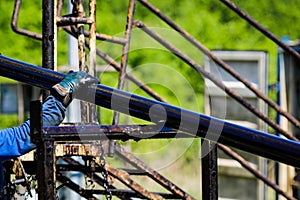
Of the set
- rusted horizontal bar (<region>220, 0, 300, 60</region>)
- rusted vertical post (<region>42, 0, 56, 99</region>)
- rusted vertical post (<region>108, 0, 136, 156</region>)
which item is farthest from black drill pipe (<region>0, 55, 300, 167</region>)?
rusted horizontal bar (<region>220, 0, 300, 60</region>)

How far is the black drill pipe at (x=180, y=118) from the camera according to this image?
1771mm

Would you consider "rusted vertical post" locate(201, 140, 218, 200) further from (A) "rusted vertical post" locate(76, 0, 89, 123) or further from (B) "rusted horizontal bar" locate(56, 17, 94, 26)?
(B) "rusted horizontal bar" locate(56, 17, 94, 26)

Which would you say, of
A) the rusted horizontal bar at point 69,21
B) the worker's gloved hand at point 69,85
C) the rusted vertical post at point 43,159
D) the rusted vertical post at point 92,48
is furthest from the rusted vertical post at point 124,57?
the rusted vertical post at point 43,159

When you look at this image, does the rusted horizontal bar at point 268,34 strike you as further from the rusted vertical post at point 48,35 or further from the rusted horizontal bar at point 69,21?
the rusted vertical post at point 48,35

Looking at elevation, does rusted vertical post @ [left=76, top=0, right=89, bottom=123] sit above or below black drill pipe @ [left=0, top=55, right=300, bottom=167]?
above

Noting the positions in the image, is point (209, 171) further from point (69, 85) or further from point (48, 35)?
point (48, 35)

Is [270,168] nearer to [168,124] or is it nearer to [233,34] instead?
[233,34]

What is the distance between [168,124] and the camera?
6.21ft

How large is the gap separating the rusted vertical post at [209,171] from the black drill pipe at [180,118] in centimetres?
28

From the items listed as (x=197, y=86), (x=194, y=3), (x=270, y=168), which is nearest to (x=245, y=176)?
(x=270, y=168)

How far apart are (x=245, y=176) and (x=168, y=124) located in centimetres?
471

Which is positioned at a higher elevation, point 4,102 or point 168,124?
point 4,102

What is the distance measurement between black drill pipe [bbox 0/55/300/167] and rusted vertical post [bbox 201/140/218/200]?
280 millimetres

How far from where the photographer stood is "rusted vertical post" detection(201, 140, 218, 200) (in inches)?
84.3
